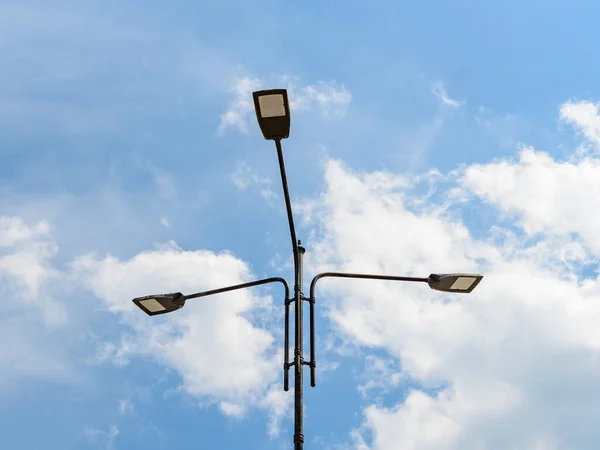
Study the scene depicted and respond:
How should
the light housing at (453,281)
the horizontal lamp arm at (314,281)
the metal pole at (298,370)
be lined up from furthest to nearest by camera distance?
the light housing at (453,281) → the horizontal lamp arm at (314,281) → the metal pole at (298,370)

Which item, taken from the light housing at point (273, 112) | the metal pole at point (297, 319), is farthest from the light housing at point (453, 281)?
the light housing at point (273, 112)

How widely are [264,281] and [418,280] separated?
2284 mm

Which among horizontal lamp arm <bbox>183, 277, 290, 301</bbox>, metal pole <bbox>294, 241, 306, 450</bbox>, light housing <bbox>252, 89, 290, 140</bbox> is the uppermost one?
light housing <bbox>252, 89, 290, 140</bbox>

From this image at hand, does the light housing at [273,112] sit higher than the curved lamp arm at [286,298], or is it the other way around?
the light housing at [273,112]

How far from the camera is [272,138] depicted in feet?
25.6

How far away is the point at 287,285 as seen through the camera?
837 cm

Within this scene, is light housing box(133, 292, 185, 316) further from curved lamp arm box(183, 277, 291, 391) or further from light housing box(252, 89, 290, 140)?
light housing box(252, 89, 290, 140)

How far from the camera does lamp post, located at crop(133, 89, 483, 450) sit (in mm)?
7346

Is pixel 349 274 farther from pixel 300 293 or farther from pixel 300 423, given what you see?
pixel 300 423

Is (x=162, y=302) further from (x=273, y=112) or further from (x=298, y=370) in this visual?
(x=273, y=112)

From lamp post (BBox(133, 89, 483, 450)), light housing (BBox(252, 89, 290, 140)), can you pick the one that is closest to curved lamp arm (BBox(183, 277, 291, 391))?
lamp post (BBox(133, 89, 483, 450))

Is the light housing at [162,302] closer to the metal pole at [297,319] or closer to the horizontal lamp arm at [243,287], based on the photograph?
the horizontal lamp arm at [243,287]

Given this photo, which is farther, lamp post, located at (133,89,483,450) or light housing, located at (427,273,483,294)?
light housing, located at (427,273,483,294)

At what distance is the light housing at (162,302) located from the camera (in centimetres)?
937
